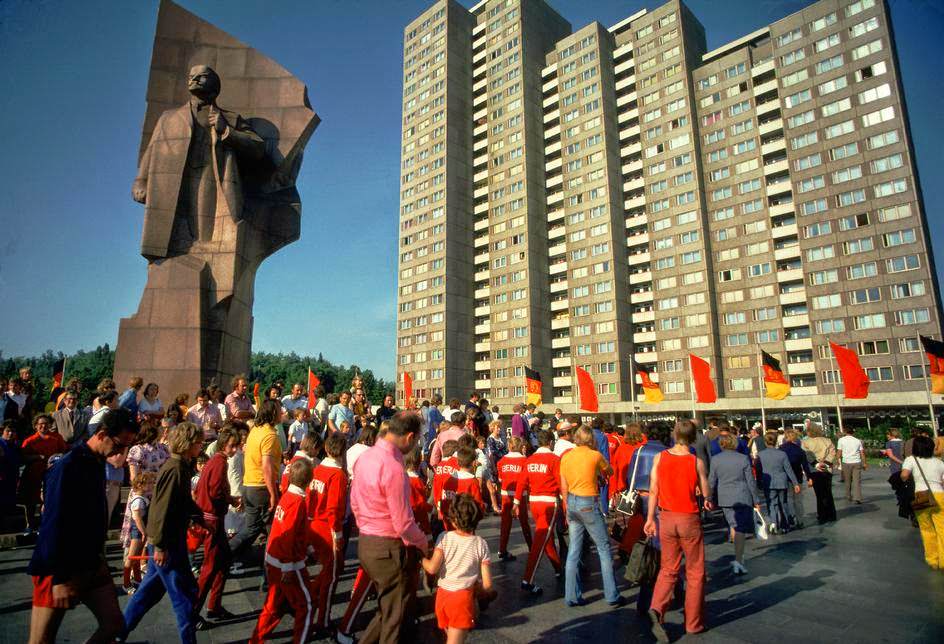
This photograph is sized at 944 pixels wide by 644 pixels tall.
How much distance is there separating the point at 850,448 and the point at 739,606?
9.83 m

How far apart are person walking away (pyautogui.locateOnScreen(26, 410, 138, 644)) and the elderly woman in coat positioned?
287 inches

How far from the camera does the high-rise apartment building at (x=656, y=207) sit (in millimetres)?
51562

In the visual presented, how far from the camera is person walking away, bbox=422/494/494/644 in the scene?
3.68m

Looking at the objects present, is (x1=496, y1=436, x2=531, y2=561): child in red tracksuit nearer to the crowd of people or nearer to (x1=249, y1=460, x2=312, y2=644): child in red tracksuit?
the crowd of people

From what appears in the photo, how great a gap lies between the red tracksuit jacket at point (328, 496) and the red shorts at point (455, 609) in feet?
6.16

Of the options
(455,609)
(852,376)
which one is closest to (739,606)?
(455,609)

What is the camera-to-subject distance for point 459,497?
12.8ft

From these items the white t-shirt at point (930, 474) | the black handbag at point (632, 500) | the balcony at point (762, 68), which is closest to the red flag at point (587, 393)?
the white t-shirt at point (930, 474)

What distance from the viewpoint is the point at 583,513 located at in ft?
19.9

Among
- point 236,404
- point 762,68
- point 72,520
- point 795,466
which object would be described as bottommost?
point 795,466

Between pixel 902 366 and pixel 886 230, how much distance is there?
13.5 metres

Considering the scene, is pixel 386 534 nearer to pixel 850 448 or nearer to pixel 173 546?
pixel 173 546

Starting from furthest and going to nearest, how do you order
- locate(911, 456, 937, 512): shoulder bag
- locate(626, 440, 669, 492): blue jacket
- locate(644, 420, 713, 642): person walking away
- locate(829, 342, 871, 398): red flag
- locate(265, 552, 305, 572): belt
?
locate(829, 342, 871, 398): red flag → locate(911, 456, 937, 512): shoulder bag → locate(626, 440, 669, 492): blue jacket → locate(644, 420, 713, 642): person walking away → locate(265, 552, 305, 572): belt

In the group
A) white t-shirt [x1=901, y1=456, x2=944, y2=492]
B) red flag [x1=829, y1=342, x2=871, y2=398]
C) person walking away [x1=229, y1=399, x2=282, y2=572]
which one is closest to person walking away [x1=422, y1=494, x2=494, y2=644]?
person walking away [x1=229, y1=399, x2=282, y2=572]
